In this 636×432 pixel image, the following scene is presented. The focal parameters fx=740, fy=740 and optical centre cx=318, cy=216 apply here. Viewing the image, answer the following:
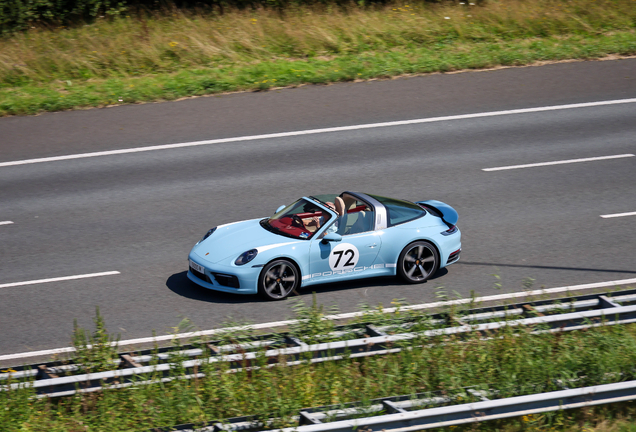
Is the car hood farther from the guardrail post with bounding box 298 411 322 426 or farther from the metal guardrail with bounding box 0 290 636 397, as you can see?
the guardrail post with bounding box 298 411 322 426

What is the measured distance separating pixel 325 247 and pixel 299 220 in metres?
0.70

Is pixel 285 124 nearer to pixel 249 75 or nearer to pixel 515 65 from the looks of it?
pixel 249 75

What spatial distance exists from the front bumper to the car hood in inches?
6.1

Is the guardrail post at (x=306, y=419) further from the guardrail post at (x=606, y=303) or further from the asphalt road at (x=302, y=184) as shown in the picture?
the guardrail post at (x=606, y=303)

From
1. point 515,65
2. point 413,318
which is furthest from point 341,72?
point 413,318

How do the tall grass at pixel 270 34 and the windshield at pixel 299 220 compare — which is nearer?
the windshield at pixel 299 220

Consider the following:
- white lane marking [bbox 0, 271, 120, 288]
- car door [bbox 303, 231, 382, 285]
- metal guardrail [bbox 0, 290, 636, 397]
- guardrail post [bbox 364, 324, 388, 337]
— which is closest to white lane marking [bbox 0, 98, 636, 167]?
white lane marking [bbox 0, 271, 120, 288]

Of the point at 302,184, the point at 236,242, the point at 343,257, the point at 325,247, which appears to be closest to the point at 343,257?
the point at 343,257

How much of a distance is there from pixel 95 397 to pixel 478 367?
369 cm

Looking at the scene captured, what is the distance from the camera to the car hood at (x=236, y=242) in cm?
973

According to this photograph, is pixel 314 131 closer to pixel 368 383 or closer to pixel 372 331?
pixel 372 331

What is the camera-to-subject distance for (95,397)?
22.5 feet

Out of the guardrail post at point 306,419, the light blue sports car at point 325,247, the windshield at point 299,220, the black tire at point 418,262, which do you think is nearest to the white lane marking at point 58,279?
the light blue sports car at point 325,247

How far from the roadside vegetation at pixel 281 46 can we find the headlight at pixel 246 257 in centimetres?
900
